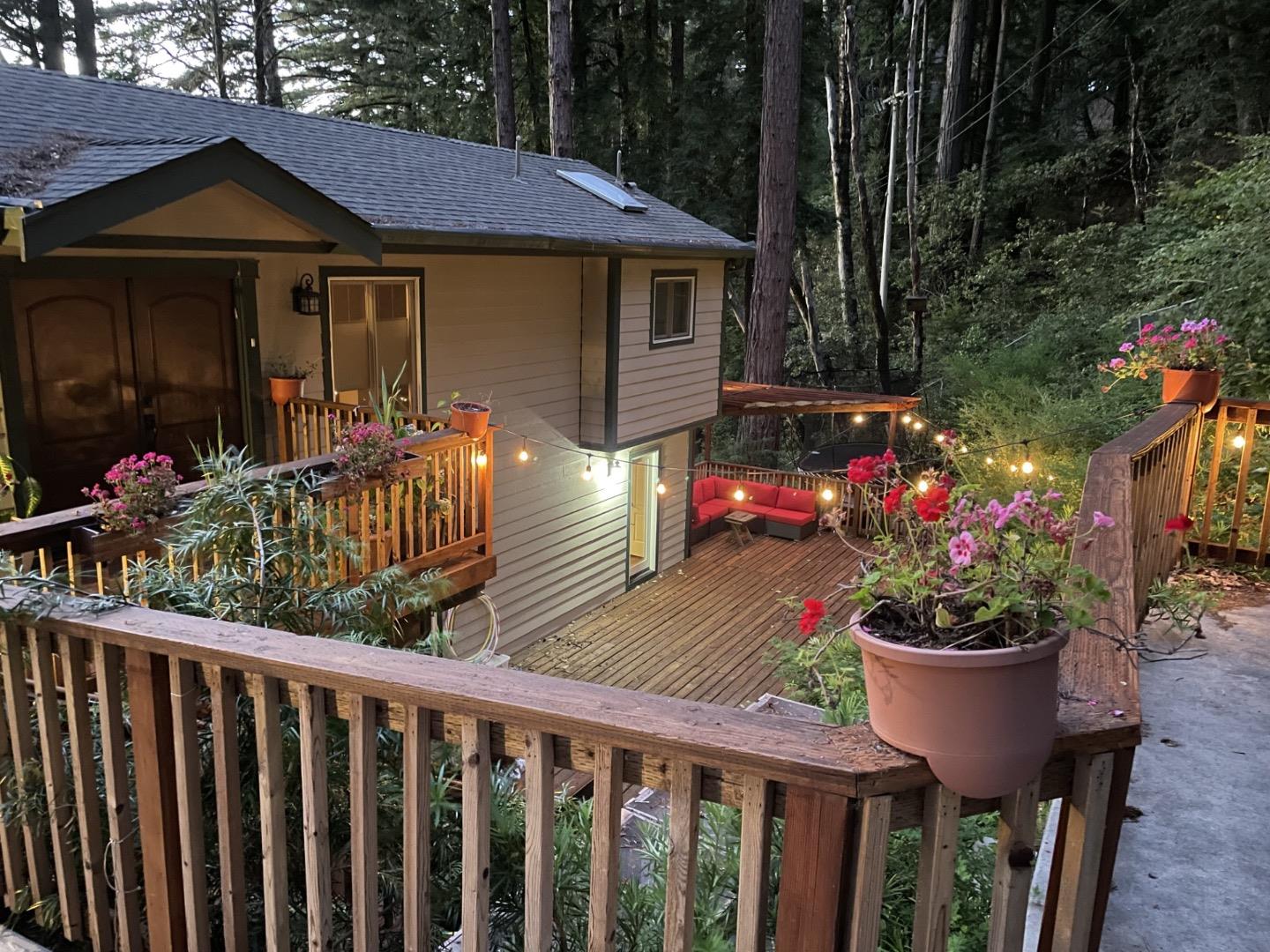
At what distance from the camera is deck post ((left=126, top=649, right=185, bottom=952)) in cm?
179

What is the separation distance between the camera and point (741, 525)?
1405 cm

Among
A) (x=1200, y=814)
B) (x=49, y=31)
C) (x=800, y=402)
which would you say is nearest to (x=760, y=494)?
(x=800, y=402)

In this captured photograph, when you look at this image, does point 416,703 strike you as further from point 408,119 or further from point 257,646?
point 408,119

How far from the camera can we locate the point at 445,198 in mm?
8211

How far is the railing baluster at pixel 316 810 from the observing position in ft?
5.38

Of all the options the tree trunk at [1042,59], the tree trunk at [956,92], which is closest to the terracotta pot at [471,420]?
the tree trunk at [956,92]

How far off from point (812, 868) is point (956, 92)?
73.2 ft

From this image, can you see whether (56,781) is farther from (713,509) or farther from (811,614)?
(713,509)

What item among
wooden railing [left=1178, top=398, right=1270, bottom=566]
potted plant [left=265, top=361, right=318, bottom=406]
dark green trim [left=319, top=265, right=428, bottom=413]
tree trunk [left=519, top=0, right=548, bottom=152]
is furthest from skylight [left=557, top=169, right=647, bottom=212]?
tree trunk [left=519, top=0, right=548, bottom=152]

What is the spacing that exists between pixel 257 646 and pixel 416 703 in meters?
0.37

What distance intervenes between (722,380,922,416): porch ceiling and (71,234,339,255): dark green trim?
6.83m

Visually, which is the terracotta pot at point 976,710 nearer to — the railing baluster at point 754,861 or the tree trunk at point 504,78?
the railing baluster at point 754,861

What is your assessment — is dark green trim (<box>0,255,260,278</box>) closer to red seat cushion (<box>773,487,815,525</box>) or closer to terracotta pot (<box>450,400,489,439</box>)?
terracotta pot (<box>450,400,489,439</box>)

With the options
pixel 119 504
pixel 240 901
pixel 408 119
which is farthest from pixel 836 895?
pixel 408 119
